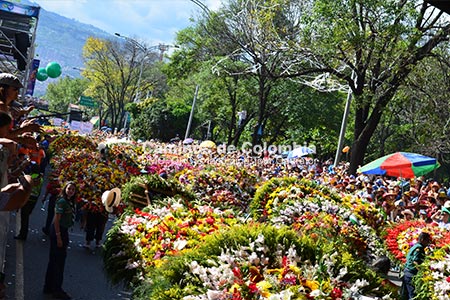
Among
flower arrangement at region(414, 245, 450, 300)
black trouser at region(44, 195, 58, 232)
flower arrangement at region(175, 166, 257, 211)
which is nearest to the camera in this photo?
flower arrangement at region(414, 245, 450, 300)

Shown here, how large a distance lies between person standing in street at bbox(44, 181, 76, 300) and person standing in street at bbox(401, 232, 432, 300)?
519 centimetres

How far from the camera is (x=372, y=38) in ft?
57.1

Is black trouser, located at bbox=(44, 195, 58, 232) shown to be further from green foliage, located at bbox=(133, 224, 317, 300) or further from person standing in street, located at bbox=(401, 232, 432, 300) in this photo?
green foliage, located at bbox=(133, 224, 317, 300)

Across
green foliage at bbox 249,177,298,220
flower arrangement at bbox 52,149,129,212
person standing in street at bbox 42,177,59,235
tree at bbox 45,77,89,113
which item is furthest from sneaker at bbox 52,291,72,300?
tree at bbox 45,77,89,113

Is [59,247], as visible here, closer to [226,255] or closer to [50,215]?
[50,215]

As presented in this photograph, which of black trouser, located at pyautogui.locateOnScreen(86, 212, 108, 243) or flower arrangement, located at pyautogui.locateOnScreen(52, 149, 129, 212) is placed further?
black trouser, located at pyautogui.locateOnScreen(86, 212, 108, 243)

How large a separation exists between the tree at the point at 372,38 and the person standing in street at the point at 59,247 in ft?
34.2

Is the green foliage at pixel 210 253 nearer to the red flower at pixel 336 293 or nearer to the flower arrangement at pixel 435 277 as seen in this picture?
the red flower at pixel 336 293

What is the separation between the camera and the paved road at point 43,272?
8.52 meters

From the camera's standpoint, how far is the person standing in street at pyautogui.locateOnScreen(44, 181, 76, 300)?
8406mm

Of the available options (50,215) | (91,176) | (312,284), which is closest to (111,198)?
(91,176)

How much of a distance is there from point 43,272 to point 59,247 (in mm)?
934

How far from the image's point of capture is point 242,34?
20609 mm

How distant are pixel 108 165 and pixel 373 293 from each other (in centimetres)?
871
